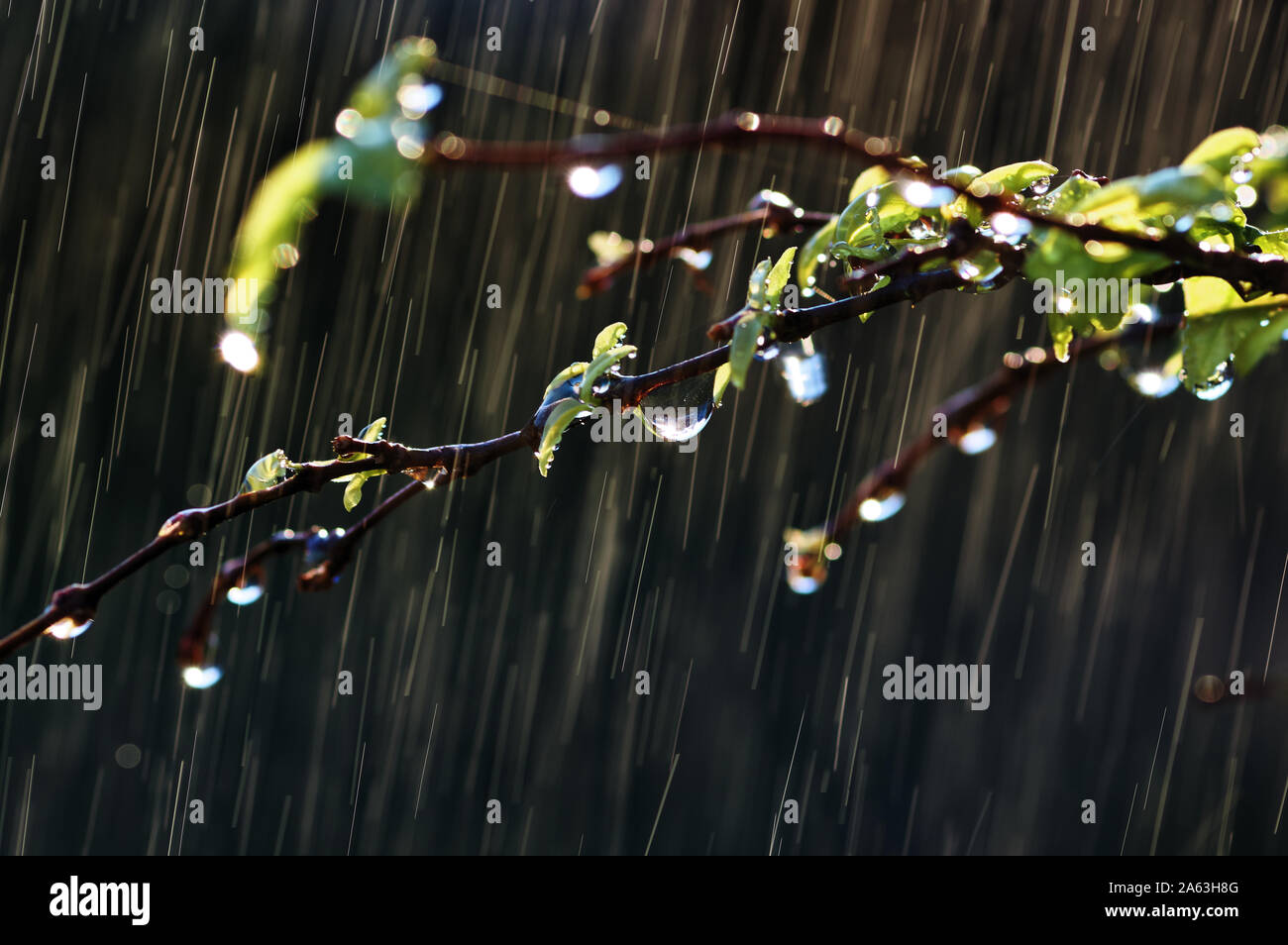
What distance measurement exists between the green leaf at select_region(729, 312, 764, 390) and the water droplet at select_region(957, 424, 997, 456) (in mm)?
114

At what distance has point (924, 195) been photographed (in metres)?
0.35

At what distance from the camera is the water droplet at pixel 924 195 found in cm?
34

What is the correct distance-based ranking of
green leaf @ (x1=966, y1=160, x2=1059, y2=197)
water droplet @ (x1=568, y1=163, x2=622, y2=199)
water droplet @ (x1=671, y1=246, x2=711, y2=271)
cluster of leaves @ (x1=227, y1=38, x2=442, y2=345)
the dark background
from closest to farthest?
cluster of leaves @ (x1=227, y1=38, x2=442, y2=345) < water droplet @ (x1=568, y1=163, x2=622, y2=199) < green leaf @ (x1=966, y1=160, x2=1059, y2=197) < water droplet @ (x1=671, y1=246, x2=711, y2=271) < the dark background

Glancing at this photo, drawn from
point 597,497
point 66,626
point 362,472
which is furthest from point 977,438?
point 597,497

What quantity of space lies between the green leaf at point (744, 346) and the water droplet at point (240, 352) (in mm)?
182

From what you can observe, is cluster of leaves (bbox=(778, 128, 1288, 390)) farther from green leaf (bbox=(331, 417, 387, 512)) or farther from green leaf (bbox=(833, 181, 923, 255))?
green leaf (bbox=(331, 417, 387, 512))

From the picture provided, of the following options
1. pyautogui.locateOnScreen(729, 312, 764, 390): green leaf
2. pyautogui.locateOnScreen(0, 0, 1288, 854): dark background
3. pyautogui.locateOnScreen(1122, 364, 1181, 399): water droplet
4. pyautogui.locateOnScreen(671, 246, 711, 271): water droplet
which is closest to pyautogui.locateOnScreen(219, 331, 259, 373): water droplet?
pyautogui.locateOnScreen(729, 312, 764, 390): green leaf

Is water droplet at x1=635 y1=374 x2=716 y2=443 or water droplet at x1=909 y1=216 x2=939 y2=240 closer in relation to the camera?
water droplet at x1=909 y1=216 x2=939 y2=240

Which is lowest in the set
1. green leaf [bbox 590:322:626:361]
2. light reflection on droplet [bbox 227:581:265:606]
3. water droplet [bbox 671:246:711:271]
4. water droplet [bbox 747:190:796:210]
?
→ light reflection on droplet [bbox 227:581:265:606]

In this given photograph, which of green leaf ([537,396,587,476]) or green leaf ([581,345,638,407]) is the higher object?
green leaf ([581,345,638,407])

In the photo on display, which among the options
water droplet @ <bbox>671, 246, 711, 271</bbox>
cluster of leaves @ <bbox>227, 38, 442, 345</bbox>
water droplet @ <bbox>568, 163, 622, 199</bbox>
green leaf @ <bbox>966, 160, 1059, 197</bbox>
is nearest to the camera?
cluster of leaves @ <bbox>227, 38, 442, 345</bbox>

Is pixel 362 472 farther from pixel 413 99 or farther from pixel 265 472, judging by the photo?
pixel 413 99

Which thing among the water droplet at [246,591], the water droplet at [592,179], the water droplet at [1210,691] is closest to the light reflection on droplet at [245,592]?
the water droplet at [246,591]

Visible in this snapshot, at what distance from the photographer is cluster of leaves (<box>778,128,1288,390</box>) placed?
289 millimetres
